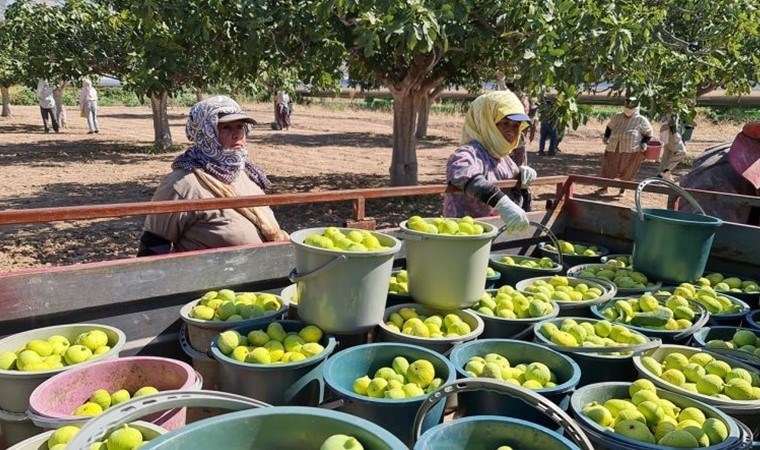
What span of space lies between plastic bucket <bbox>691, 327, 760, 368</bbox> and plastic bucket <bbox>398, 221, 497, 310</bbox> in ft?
3.43

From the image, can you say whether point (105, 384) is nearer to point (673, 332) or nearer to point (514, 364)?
point (514, 364)

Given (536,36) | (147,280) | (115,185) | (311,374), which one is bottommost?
(115,185)

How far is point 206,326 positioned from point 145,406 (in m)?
1.08

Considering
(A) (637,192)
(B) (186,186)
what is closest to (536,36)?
(A) (637,192)

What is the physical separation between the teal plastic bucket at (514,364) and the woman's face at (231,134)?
186cm

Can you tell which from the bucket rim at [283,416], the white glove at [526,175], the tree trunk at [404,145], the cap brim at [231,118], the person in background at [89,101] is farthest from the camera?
the person in background at [89,101]

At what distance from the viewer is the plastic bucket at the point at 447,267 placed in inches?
97.5

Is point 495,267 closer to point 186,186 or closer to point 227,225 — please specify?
point 227,225

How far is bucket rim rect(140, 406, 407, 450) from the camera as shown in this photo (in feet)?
4.13

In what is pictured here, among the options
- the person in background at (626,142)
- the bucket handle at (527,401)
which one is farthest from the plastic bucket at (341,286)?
the person in background at (626,142)

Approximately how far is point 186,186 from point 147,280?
770 mm

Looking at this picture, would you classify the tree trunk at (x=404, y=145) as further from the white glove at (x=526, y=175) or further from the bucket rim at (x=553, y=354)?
the bucket rim at (x=553, y=354)

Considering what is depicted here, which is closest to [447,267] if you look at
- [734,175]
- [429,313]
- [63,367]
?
[429,313]

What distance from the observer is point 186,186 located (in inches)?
128
